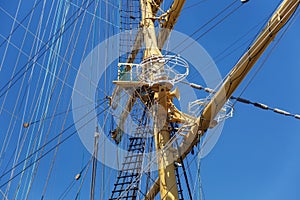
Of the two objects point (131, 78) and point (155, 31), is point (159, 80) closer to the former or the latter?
point (131, 78)

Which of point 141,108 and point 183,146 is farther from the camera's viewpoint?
point 141,108

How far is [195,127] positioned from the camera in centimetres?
866

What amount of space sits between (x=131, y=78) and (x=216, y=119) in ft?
6.46

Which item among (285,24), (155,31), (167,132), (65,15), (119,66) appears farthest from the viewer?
(155,31)

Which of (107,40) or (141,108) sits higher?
(107,40)

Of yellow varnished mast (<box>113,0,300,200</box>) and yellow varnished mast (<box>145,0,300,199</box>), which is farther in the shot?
yellow varnished mast (<box>113,0,300,200</box>)

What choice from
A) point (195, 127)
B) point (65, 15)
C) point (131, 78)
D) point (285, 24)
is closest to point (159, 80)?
point (131, 78)

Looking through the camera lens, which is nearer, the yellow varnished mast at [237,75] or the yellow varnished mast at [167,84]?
the yellow varnished mast at [237,75]

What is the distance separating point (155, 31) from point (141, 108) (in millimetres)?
2396

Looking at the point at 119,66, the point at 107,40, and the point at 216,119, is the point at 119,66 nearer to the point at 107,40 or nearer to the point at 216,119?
the point at 107,40

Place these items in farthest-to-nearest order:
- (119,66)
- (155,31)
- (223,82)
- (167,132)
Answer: (155,31) < (119,66) < (167,132) < (223,82)

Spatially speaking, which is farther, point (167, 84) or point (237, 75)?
point (167, 84)

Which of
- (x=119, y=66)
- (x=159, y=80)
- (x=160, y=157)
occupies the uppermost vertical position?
(x=119, y=66)

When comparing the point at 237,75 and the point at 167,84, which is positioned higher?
the point at 167,84
